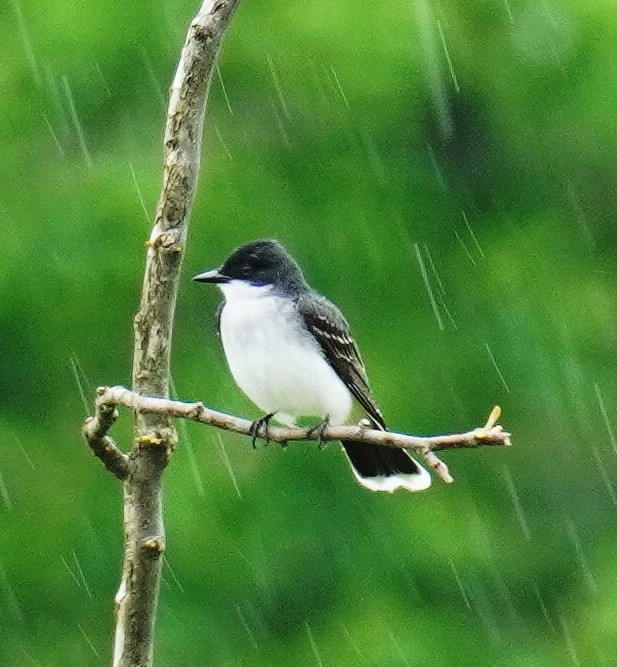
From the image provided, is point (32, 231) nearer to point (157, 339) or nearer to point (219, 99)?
point (219, 99)

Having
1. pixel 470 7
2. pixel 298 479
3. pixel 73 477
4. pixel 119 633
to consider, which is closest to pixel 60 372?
pixel 73 477

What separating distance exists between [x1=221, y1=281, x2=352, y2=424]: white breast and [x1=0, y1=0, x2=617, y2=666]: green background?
130 inches

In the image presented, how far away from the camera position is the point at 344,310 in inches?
346

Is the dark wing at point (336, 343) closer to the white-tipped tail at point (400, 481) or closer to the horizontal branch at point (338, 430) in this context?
the white-tipped tail at point (400, 481)

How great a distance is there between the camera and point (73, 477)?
898cm

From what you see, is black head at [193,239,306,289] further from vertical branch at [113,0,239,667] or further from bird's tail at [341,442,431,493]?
vertical branch at [113,0,239,667]

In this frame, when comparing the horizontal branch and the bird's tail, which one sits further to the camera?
Answer: the bird's tail

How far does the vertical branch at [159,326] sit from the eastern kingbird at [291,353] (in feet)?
5.16

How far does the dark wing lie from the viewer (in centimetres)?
516

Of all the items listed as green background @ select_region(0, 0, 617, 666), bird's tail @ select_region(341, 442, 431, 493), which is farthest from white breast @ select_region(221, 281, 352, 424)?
green background @ select_region(0, 0, 617, 666)

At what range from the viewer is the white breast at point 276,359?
490 centimetres

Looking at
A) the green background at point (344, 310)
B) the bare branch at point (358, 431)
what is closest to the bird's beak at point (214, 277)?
the bare branch at point (358, 431)

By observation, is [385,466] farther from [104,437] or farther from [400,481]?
[104,437]

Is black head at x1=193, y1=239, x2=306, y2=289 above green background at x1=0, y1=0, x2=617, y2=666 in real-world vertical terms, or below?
above
